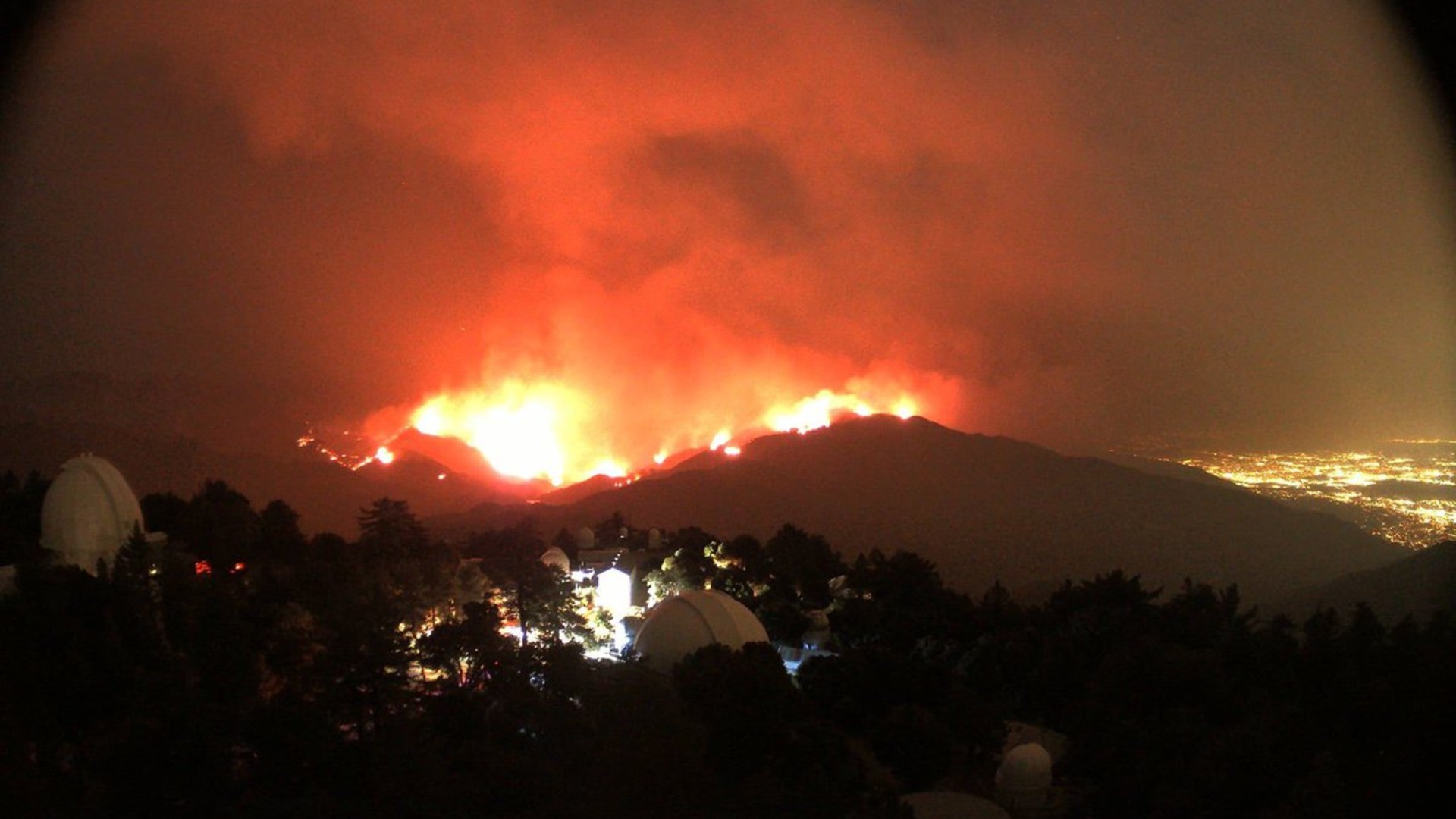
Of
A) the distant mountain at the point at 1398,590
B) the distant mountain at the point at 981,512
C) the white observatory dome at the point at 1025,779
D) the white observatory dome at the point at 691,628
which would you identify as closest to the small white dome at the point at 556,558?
the white observatory dome at the point at 691,628

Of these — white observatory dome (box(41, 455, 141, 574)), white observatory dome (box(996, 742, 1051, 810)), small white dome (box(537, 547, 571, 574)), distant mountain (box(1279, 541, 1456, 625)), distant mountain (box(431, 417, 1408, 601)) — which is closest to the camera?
white observatory dome (box(996, 742, 1051, 810))

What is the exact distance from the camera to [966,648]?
90.6ft

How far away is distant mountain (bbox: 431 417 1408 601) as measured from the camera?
6475 centimetres

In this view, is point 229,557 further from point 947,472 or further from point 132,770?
point 947,472

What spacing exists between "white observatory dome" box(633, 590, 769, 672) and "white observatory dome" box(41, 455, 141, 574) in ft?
42.1

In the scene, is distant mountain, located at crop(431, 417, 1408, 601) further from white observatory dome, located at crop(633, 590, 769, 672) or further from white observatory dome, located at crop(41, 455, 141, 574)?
white observatory dome, located at crop(41, 455, 141, 574)

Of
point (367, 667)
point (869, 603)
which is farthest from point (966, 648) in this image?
point (367, 667)

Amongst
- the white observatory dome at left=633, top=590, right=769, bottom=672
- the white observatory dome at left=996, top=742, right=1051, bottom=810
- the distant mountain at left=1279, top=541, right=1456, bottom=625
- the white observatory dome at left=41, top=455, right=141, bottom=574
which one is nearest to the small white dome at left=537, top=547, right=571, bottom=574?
the white observatory dome at left=633, top=590, right=769, bottom=672

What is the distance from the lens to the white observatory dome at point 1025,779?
2017 cm

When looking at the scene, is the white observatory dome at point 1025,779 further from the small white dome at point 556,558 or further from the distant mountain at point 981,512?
the distant mountain at point 981,512

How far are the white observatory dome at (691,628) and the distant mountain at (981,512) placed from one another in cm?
3037

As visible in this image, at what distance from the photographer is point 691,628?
24484mm

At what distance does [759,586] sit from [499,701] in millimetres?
A: 13923

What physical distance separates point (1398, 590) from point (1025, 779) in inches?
1382
